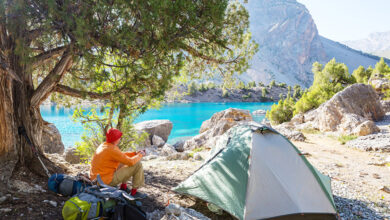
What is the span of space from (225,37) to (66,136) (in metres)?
22.9

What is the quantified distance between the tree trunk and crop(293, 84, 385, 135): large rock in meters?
14.4

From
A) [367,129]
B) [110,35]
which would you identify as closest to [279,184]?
[110,35]

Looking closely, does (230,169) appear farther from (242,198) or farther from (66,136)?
(66,136)

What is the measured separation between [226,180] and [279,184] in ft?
3.10

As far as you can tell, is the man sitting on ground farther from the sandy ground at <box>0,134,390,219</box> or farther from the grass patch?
the grass patch

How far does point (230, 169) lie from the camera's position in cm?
463

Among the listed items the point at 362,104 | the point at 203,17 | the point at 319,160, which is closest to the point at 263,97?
the point at 362,104

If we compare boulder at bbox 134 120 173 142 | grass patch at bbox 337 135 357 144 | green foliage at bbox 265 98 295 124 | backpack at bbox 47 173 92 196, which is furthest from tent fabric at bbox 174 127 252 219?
green foliage at bbox 265 98 295 124

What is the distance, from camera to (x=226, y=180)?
4.48 meters

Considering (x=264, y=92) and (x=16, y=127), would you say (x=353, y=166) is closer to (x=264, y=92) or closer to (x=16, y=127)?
(x=16, y=127)

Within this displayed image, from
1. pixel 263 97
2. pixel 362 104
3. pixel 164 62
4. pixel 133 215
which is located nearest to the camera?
pixel 133 215

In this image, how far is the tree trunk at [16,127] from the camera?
4.23 m

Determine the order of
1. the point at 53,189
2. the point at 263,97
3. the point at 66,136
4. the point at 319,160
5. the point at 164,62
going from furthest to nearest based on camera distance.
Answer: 1. the point at 263,97
2. the point at 66,136
3. the point at 319,160
4. the point at 164,62
5. the point at 53,189

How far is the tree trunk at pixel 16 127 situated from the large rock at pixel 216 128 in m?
8.82
